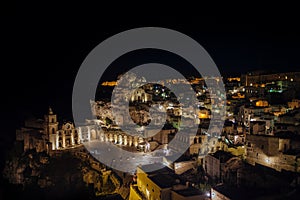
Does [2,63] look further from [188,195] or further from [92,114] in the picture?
[188,195]

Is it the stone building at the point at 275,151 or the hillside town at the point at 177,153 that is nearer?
the hillside town at the point at 177,153

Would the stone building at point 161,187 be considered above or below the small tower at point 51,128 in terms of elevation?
below

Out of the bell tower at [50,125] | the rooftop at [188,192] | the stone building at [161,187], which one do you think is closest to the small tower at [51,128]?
the bell tower at [50,125]

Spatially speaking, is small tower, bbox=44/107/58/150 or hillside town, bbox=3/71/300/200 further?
small tower, bbox=44/107/58/150

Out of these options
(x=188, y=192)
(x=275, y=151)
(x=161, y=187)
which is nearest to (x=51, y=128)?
(x=161, y=187)

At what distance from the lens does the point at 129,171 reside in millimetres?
11008

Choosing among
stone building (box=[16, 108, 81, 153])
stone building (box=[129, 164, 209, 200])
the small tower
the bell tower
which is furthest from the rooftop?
the bell tower

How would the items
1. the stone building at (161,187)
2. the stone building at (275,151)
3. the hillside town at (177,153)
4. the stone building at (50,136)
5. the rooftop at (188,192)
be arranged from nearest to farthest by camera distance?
the rooftop at (188,192), the stone building at (161,187), the hillside town at (177,153), the stone building at (275,151), the stone building at (50,136)

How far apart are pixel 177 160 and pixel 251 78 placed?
49.6 ft

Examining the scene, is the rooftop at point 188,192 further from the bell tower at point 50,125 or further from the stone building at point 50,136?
the bell tower at point 50,125

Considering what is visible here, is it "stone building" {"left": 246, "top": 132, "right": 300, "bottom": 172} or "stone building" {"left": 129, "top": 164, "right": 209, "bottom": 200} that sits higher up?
"stone building" {"left": 246, "top": 132, "right": 300, "bottom": 172}

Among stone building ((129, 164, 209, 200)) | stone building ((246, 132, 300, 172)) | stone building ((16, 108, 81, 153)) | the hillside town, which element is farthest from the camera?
stone building ((16, 108, 81, 153))

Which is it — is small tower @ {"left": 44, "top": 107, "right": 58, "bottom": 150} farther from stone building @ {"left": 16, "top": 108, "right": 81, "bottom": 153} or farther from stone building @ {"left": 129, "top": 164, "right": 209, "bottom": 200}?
stone building @ {"left": 129, "top": 164, "right": 209, "bottom": 200}

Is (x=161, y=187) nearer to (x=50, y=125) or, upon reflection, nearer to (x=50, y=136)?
(x=50, y=136)
